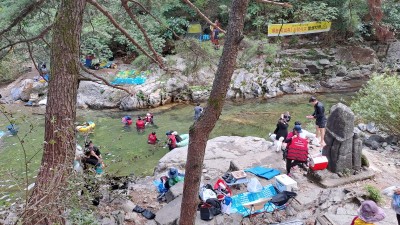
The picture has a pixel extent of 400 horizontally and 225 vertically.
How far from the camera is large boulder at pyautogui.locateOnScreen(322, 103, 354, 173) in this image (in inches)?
276

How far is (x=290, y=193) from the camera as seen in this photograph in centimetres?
626

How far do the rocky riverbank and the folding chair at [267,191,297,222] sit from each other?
393 inches

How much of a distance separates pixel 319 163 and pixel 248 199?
1.81 meters

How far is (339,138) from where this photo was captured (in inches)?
279

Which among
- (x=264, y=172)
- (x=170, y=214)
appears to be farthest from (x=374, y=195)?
(x=170, y=214)

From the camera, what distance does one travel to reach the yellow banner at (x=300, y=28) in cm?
1891

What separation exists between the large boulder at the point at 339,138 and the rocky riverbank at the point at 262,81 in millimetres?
9051

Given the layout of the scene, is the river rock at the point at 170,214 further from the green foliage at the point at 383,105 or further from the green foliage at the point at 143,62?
the green foliage at the point at 383,105

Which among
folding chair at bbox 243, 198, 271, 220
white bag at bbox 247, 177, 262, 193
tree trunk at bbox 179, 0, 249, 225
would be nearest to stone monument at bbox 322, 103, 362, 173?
white bag at bbox 247, 177, 262, 193

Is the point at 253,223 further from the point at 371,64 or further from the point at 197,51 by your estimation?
the point at 371,64

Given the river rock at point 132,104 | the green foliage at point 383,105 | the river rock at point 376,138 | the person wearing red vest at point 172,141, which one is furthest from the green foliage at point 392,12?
the person wearing red vest at point 172,141

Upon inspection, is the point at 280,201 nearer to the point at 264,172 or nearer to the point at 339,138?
the point at 264,172

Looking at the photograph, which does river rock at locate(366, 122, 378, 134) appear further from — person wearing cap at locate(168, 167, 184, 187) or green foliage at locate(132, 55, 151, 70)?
green foliage at locate(132, 55, 151, 70)

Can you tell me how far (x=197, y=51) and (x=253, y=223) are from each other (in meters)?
3.33
